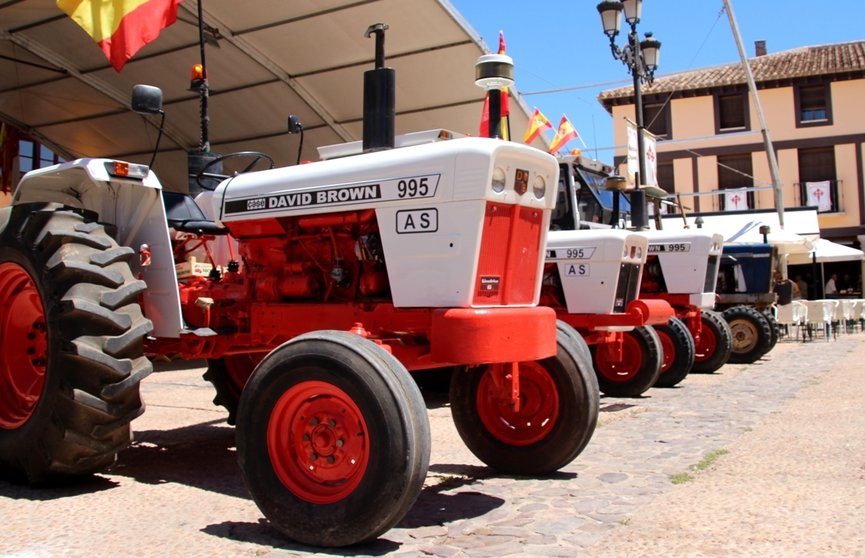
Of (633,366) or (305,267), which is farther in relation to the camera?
(633,366)

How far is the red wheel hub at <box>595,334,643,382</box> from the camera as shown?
29.1ft

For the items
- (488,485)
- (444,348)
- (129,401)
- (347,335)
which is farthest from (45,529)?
(488,485)

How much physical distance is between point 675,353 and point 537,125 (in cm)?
638

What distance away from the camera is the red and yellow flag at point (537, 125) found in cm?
1483

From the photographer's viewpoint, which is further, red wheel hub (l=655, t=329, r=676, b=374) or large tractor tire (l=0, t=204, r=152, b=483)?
red wheel hub (l=655, t=329, r=676, b=374)

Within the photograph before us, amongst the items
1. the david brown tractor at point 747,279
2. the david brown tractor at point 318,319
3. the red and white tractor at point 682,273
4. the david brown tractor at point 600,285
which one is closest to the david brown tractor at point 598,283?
the david brown tractor at point 600,285

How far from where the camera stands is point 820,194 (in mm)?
32781

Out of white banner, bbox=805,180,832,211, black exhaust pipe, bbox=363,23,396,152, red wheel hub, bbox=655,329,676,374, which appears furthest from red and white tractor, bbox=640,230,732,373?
white banner, bbox=805,180,832,211

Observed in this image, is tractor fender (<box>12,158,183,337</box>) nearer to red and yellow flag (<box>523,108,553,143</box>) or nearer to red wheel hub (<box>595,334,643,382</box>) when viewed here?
red wheel hub (<box>595,334,643,382</box>)

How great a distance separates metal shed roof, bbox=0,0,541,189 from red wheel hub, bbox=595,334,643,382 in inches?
276

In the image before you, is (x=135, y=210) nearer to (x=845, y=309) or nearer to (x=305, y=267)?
(x=305, y=267)

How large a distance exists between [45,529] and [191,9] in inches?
478

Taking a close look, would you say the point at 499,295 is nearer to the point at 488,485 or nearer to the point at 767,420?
the point at 488,485

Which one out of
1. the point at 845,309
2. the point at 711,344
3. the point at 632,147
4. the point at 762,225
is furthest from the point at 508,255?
the point at 845,309
